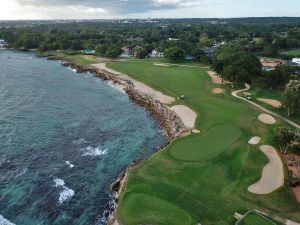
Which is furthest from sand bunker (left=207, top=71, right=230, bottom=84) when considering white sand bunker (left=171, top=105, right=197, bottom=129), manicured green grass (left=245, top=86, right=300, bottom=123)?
white sand bunker (left=171, top=105, right=197, bottom=129)

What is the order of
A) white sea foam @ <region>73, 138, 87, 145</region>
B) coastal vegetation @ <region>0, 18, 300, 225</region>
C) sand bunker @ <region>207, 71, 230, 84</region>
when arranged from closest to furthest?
coastal vegetation @ <region>0, 18, 300, 225</region> < white sea foam @ <region>73, 138, 87, 145</region> < sand bunker @ <region>207, 71, 230, 84</region>

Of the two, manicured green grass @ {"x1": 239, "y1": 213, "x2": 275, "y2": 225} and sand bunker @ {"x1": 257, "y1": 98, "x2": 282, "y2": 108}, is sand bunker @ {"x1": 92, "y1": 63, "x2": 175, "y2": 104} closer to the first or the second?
sand bunker @ {"x1": 257, "y1": 98, "x2": 282, "y2": 108}

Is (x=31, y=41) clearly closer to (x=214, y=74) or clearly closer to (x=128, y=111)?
(x=214, y=74)

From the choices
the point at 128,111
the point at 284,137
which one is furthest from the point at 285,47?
the point at 284,137

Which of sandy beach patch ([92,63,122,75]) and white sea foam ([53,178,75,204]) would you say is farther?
sandy beach patch ([92,63,122,75])

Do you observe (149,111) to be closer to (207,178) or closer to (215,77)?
(215,77)

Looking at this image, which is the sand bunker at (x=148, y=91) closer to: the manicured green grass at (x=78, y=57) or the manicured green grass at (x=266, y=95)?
the manicured green grass at (x=266, y=95)

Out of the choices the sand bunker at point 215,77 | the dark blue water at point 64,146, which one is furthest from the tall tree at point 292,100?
the sand bunker at point 215,77
